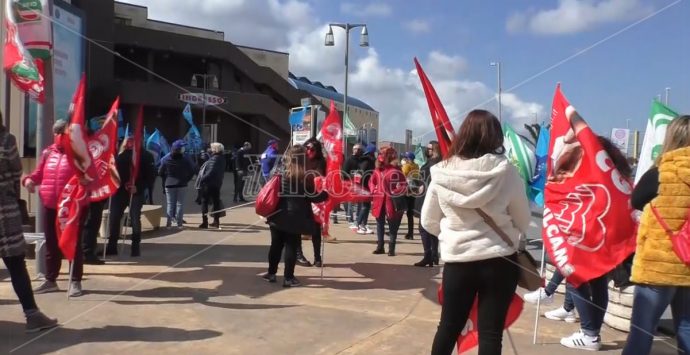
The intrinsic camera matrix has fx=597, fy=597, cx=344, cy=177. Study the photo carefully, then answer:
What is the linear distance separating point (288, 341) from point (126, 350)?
1.18 metres

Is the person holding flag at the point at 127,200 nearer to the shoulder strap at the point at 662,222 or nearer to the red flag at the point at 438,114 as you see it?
the red flag at the point at 438,114

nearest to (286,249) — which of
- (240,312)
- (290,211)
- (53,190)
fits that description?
(290,211)

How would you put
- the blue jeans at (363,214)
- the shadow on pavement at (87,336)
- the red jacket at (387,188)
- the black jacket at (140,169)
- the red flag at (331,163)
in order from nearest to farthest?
the shadow on pavement at (87,336), the red flag at (331,163), the black jacket at (140,169), the red jacket at (387,188), the blue jeans at (363,214)

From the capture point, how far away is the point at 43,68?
636 centimetres

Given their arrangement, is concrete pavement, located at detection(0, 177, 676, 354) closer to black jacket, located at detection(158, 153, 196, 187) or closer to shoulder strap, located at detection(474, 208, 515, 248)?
shoulder strap, located at detection(474, 208, 515, 248)

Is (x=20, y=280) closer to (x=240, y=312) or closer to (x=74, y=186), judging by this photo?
(x=74, y=186)

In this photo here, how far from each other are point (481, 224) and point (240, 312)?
2.94m

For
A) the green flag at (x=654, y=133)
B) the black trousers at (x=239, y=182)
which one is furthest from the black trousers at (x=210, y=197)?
the green flag at (x=654, y=133)

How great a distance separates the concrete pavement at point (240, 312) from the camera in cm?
449

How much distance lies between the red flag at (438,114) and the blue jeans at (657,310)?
149 cm

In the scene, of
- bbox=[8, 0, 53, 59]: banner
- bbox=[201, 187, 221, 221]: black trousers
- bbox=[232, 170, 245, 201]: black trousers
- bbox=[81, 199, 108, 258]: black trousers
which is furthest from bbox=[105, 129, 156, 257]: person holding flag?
bbox=[232, 170, 245, 201]: black trousers

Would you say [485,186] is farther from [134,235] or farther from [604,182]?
[134,235]

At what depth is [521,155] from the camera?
27.9ft

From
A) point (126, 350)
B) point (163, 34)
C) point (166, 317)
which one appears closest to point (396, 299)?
point (166, 317)
